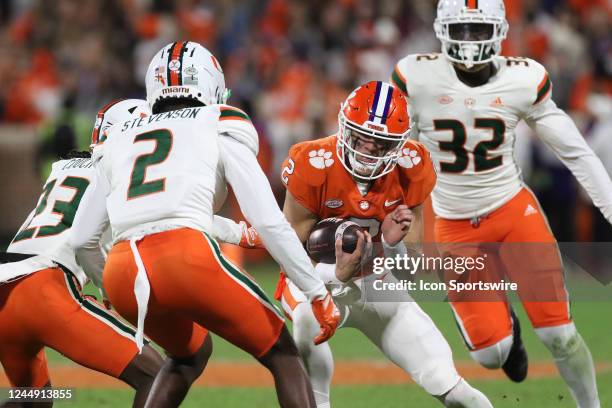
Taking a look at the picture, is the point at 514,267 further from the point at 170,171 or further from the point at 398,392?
the point at 170,171

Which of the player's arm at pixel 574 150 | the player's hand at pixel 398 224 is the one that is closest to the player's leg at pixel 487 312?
the player's arm at pixel 574 150

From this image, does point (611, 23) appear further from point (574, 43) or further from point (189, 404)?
point (189, 404)

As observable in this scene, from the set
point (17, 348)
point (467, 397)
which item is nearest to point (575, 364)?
point (467, 397)

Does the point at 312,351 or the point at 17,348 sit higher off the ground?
the point at 17,348

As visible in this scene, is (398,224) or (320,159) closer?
(398,224)

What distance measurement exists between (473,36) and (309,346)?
182 centimetres

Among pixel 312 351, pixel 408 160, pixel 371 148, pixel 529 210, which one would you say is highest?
pixel 371 148

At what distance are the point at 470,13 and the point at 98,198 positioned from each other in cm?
220

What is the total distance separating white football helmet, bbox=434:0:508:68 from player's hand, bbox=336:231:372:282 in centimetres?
143

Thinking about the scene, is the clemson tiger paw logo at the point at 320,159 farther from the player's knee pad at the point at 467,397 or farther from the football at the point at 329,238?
the player's knee pad at the point at 467,397

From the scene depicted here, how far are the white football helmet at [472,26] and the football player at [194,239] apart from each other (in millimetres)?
1778

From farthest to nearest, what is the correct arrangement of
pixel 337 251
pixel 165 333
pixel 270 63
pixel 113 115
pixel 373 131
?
pixel 270 63
pixel 113 115
pixel 373 131
pixel 337 251
pixel 165 333

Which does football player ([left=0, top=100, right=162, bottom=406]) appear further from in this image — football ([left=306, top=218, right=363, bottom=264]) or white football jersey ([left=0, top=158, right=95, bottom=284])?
football ([left=306, top=218, right=363, bottom=264])

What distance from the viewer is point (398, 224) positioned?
4422mm
